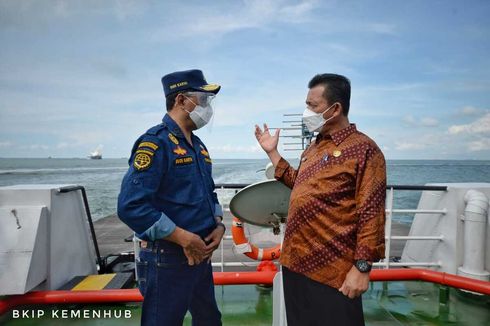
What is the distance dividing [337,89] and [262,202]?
0.80 meters

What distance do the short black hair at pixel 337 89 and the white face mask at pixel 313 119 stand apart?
0.25 ft

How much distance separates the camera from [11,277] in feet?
9.33

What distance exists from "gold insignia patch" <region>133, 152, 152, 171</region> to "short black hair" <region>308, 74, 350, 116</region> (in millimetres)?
915

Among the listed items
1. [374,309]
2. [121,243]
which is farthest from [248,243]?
[121,243]

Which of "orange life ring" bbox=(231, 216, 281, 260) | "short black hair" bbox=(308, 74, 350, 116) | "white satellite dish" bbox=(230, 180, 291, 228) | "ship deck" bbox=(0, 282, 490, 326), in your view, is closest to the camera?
"short black hair" bbox=(308, 74, 350, 116)

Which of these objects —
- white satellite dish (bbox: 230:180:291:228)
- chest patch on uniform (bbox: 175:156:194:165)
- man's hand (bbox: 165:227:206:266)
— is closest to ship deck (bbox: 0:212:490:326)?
white satellite dish (bbox: 230:180:291:228)

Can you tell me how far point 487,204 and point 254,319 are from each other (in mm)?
2619

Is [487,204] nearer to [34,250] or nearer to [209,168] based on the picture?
[209,168]

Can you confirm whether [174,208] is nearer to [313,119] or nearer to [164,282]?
[164,282]

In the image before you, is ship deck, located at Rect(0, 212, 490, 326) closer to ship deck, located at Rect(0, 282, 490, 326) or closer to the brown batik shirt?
ship deck, located at Rect(0, 282, 490, 326)

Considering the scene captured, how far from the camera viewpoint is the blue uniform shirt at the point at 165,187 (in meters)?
1.45

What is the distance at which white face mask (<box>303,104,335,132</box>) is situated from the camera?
1.65 meters

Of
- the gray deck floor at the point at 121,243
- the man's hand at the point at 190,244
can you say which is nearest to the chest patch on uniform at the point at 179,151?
the man's hand at the point at 190,244

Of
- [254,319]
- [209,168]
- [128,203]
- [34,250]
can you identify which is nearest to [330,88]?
[209,168]
